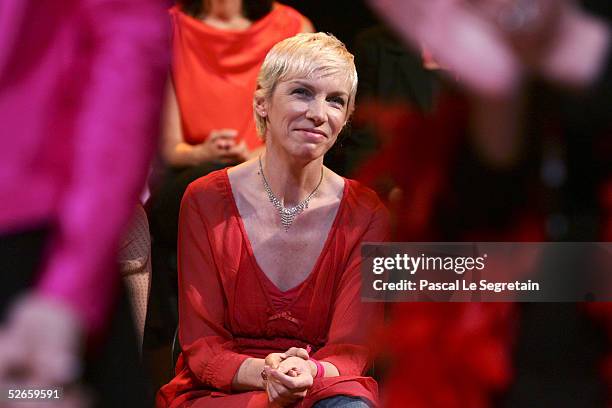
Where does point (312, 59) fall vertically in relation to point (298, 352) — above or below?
above

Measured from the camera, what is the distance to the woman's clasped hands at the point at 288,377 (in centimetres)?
184

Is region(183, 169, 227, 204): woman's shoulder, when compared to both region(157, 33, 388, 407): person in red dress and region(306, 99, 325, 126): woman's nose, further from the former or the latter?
region(306, 99, 325, 126): woman's nose

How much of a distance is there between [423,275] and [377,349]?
0.20 meters

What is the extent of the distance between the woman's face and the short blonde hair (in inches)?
0.5

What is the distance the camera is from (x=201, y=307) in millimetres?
1991

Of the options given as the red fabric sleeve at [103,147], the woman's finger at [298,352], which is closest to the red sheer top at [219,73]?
the woman's finger at [298,352]

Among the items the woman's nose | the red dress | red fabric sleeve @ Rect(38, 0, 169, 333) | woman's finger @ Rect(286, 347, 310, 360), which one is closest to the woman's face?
the woman's nose

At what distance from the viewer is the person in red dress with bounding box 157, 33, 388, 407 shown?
196 cm

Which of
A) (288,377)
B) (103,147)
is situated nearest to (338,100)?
(288,377)

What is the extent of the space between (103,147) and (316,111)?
78cm

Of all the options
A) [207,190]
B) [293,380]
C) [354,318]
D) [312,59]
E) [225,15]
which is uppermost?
[225,15]

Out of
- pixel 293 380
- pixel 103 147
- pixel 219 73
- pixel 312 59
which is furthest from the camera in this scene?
pixel 219 73

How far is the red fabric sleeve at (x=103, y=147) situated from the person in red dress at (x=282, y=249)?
2.35 feet

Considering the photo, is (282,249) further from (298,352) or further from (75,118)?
(75,118)
